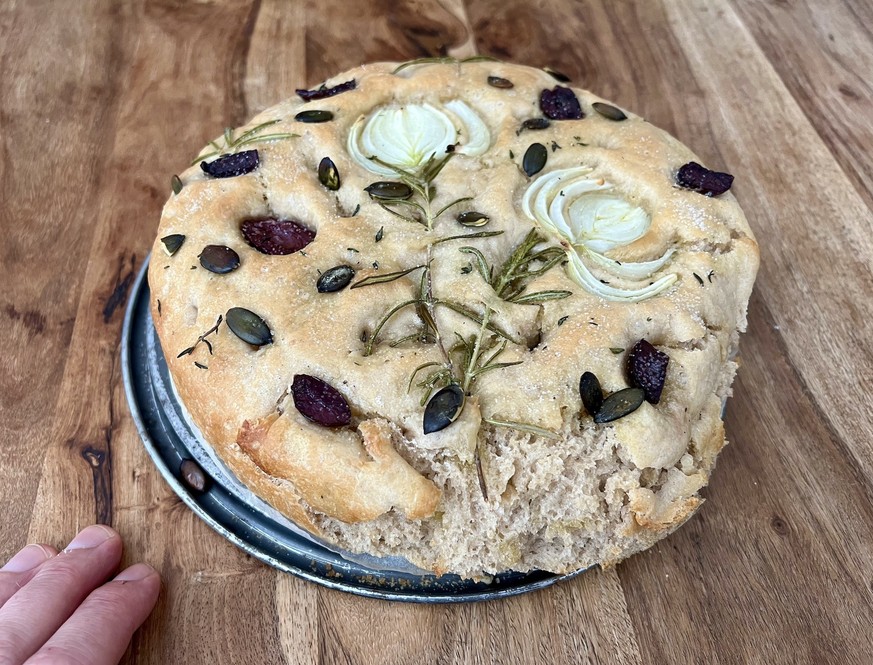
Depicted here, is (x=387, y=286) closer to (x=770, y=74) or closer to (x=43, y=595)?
(x=43, y=595)

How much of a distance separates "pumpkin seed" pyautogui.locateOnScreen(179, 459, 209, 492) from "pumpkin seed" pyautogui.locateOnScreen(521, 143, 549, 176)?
4.06 ft

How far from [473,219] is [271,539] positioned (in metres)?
0.98

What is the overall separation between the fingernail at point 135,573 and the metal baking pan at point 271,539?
0.58 ft

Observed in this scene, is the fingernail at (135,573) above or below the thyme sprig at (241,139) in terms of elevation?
below

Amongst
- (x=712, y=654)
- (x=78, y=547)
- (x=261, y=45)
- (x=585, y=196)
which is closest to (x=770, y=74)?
(x=585, y=196)

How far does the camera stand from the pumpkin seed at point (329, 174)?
77.4 inches

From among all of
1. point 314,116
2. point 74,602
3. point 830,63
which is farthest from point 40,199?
point 830,63

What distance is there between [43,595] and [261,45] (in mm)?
2489

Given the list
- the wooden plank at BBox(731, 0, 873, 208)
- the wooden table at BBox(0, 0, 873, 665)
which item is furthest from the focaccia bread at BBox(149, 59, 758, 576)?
the wooden plank at BBox(731, 0, 873, 208)

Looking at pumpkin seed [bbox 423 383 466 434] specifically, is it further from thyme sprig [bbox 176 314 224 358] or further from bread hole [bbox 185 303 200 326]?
bread hole [bbox 185 303 200 326]

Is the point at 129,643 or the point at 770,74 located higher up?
the point at 770,74

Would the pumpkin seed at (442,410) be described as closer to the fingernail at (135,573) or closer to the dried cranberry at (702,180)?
the fingernail at (135,573)

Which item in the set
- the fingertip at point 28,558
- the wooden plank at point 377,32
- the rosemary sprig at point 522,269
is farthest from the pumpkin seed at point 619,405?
the wooden plank at point 377,32

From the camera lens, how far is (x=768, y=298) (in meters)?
2.44
